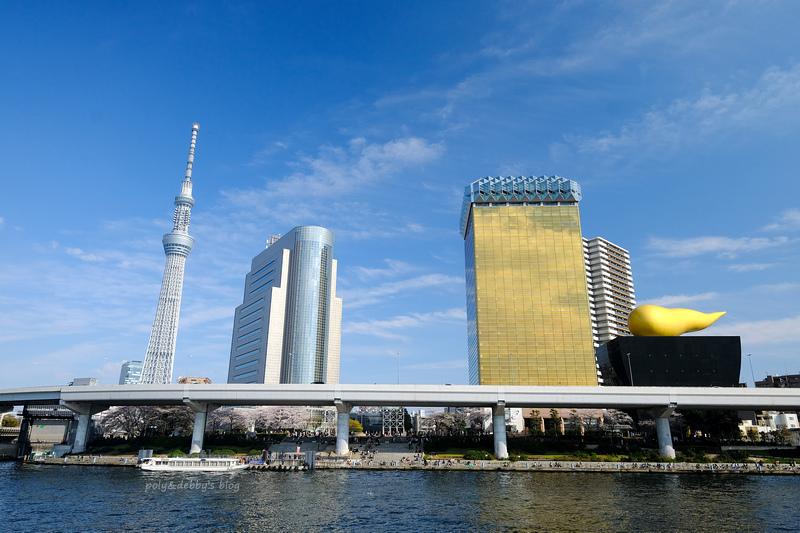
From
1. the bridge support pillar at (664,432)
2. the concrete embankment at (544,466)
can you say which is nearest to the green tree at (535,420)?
the bridge support pillar at (664,432)

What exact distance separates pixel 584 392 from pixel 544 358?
59.7m

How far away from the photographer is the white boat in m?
70.7

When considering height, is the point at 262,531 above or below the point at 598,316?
below

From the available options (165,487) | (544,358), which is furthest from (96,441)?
(544,358)

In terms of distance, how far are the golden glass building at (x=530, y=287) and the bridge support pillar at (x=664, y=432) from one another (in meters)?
53.3

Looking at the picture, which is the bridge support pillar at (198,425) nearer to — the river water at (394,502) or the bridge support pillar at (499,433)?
the river water at (394,502)

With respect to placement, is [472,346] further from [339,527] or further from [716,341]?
[339,527]

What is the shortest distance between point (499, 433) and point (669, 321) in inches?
1587

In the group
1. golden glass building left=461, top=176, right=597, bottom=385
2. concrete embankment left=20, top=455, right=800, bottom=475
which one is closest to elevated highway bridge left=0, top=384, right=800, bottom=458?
concrete embankment left=20, top=455, right=800, bottom=475

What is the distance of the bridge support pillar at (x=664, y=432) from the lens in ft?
263

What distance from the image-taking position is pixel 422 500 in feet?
159

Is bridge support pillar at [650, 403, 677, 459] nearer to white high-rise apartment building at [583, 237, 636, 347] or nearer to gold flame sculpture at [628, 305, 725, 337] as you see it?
gold flame sculpture at [628, 305, 725, 337]

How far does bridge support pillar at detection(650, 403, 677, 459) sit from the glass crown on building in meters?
88.4

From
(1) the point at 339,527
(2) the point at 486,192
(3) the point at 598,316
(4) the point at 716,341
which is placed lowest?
(1) the point at 339,527
